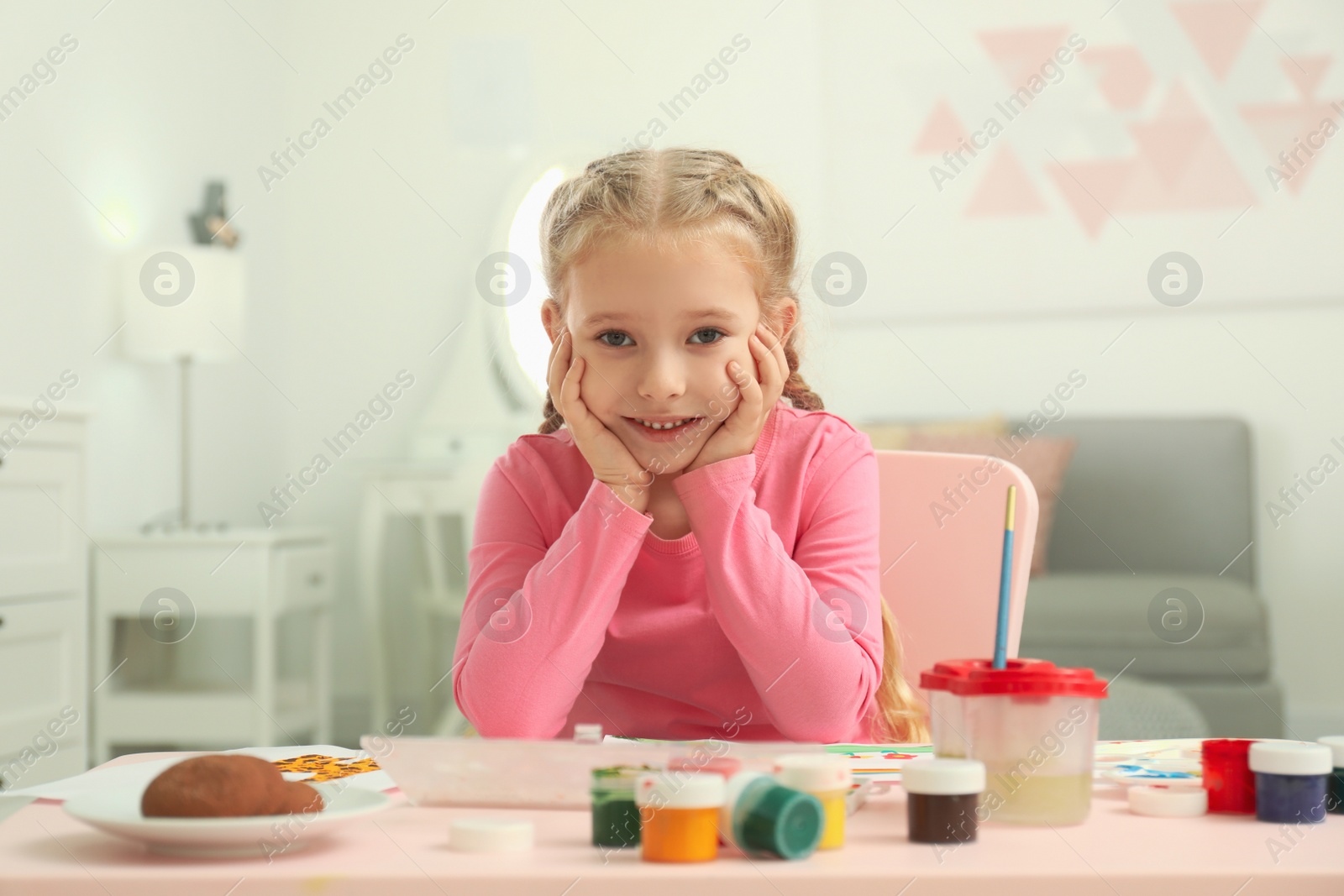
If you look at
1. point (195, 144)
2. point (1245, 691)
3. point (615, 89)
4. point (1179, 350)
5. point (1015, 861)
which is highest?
point (615, 89)

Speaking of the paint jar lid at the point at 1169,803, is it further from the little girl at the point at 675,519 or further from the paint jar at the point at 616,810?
the little girl at the point at 675,519

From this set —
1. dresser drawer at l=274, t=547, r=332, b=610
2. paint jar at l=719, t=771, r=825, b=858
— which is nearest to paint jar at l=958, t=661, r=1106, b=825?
paint jar at l=719, t=771, r=825, b=858

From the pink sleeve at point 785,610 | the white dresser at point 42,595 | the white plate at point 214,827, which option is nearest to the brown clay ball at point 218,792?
the white plate at point 214,827

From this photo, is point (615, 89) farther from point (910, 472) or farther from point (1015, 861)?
point (1015, 861)

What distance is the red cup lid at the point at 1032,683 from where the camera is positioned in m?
0.55

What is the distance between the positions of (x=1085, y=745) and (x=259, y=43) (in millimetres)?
3766

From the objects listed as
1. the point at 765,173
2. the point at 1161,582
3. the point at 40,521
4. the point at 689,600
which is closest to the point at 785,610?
the point at 689,600

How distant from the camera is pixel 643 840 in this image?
0.48m

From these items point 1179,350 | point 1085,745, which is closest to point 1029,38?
point 1179,350

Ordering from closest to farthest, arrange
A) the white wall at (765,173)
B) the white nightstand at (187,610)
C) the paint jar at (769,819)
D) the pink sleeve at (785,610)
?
the paint jar at (769,819) < the pink sleeve at (785,610) < the white nightstand at (187,610) < the white wall at (765,173)

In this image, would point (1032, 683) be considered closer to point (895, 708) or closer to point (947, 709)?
point (947, 709)

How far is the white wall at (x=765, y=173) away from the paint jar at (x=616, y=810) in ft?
9.31

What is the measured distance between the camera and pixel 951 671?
0.57m

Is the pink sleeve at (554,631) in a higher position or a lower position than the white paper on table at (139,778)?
higher
